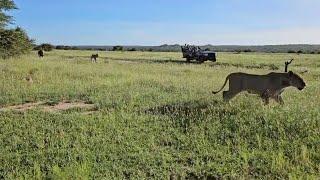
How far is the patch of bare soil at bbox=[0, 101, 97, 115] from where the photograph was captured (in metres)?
12.9

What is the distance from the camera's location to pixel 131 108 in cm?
1280

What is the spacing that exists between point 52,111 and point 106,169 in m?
4.47

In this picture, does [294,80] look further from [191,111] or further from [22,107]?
[22,107]

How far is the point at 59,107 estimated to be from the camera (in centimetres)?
1340

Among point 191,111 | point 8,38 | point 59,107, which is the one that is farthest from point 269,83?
point 8,38

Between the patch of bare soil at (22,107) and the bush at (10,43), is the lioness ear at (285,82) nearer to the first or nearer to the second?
the patch of bare soil at (22,107)

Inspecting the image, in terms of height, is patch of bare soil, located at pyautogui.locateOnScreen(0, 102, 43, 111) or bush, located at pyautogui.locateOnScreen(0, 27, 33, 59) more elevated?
bush, located at pyautogui.locateOnScreen(0, 27, 33, 59)

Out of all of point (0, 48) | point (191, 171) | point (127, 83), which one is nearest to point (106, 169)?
point (191, 171)

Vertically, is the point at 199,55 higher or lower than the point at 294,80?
lower

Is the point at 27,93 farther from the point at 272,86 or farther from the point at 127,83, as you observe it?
the point at 272,86

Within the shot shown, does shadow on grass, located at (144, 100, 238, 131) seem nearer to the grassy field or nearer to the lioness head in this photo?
the grassy field

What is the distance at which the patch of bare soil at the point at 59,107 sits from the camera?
42.4 feet

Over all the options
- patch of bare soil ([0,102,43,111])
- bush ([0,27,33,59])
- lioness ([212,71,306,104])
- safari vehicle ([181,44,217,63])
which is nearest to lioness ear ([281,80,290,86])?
lioness ([212,71,306,104])

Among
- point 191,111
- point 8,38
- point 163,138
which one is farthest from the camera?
point 8,38
